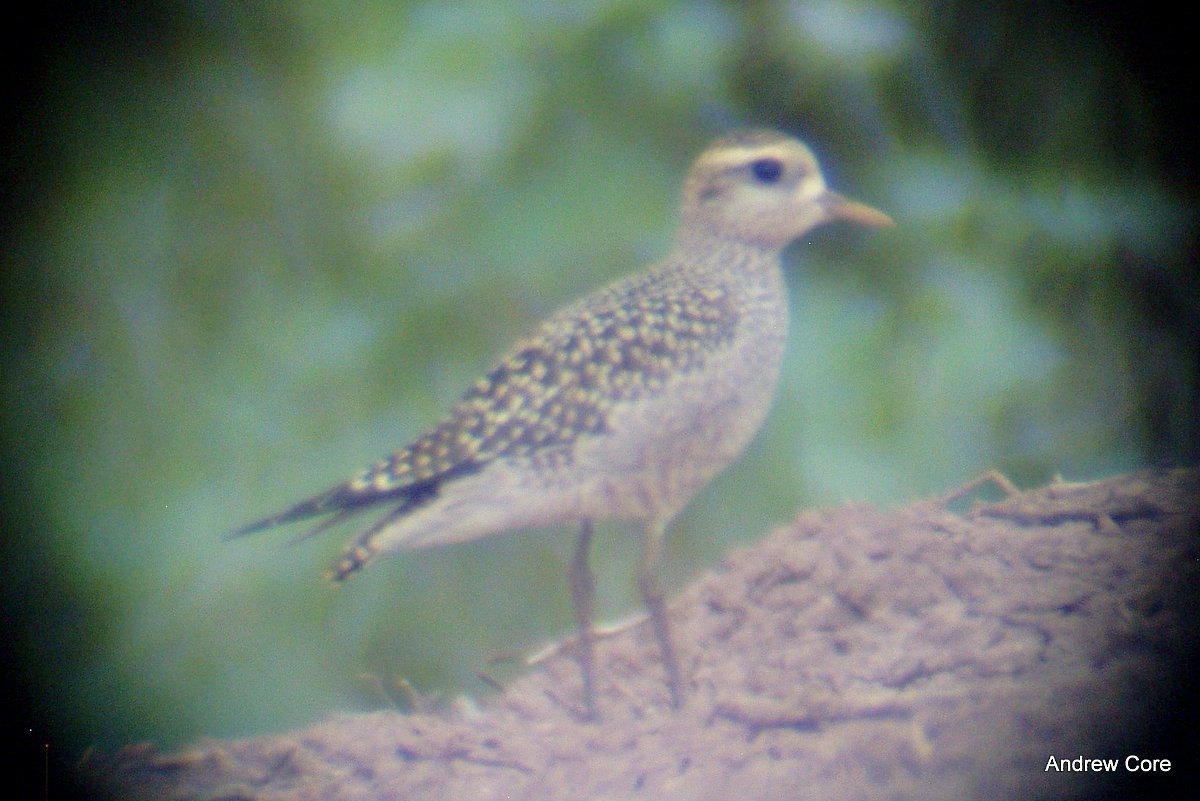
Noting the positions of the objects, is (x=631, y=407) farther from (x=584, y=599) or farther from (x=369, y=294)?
(x=369, y=294)

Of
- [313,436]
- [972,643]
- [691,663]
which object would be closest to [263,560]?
[313,436]

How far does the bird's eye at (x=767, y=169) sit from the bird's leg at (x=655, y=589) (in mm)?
441

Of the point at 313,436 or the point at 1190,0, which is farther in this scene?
the point at 1190,0

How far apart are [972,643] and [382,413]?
72cm

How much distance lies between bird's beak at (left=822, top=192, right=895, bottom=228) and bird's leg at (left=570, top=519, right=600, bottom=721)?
48 cm

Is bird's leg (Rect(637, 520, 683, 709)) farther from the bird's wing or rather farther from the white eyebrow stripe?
the white eyebrow stripe

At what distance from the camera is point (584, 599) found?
1.24 meters

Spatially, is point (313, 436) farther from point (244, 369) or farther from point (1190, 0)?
point (1190, 0)

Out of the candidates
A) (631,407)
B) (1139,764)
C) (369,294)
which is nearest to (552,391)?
(631,407)

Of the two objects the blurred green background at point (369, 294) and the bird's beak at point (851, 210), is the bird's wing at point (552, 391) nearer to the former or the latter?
the blurred green background at point (369, 294)

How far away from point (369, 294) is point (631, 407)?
34 cm

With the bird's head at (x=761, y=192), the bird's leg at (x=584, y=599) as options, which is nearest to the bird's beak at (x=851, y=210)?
the bird's head at (x=761, y=192)

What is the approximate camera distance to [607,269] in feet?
4.15

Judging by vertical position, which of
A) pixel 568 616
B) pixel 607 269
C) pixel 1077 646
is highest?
pixel 607 269
